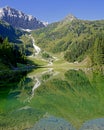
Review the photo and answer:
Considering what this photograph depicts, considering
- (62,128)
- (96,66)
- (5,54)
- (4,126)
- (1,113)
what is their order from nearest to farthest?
(62,128)
(4,126)
(1,113)
(5,54)
(96,66)

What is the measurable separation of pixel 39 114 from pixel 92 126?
31.2 ft

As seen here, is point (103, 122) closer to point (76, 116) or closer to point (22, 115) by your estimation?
point (76, 116)

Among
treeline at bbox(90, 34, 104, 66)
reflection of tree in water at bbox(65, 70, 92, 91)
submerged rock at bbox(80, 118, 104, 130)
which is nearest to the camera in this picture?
submerged rock at bbox(80, 118, 104, 130)

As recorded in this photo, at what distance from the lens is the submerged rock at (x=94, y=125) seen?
31.0 metres

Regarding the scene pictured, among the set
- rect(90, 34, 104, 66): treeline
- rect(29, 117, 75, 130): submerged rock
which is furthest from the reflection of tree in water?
rect(90, 34, 104, 66): treeline

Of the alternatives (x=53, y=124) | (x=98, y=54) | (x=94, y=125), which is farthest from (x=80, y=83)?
(x=98, y=54)

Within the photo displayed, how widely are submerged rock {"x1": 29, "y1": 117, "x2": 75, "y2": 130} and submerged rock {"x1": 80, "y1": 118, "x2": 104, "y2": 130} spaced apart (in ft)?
5.12

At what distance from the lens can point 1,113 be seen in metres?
42.0

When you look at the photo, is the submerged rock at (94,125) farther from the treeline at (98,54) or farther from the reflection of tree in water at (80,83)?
the treeline at (98,54)

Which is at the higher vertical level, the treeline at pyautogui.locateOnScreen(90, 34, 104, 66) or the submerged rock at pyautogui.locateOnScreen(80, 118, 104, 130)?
the treeline at pyautogui.locateOnScreen(90, 34, 104, 66)

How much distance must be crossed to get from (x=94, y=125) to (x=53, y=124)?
442 cm

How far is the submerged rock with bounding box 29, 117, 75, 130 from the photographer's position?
102ft

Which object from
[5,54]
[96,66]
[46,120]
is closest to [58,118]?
[46,120]

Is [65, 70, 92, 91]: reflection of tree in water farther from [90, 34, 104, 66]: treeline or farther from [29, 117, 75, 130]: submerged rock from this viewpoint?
[90, 34, 104, 66]: treeline
